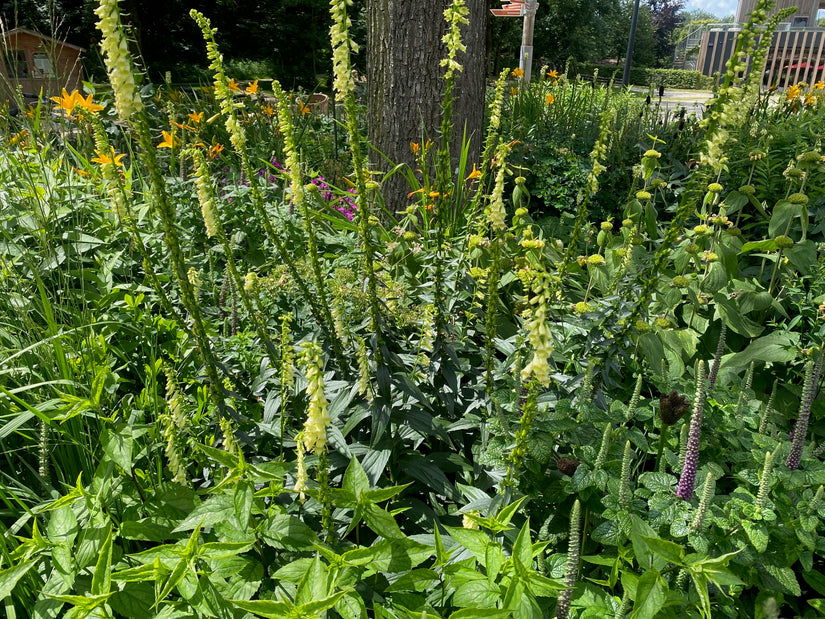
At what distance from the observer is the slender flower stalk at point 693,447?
139 centimetres

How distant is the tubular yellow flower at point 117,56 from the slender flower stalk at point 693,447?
145cm

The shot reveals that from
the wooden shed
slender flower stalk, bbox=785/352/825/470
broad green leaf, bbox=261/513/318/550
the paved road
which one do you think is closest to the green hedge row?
the paved road

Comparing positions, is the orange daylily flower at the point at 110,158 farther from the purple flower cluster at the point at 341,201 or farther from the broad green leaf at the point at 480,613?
the broad green leaf at the point at 480,613

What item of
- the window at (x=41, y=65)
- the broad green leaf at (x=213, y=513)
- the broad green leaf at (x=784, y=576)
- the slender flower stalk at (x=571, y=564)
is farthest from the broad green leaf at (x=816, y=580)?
the window at (x=41, y=65)

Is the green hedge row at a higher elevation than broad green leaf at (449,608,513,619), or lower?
higher

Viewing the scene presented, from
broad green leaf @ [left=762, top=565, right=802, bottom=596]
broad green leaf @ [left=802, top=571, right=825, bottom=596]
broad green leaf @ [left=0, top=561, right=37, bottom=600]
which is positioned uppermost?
broad green leaf @ [left=0, top=561, right=37, bottom=600]

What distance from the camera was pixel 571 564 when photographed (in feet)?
3.91

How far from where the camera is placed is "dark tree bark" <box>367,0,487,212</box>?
3.52 metres

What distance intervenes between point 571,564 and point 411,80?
313 centimetres

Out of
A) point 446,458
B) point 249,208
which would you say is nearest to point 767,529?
point 446,458

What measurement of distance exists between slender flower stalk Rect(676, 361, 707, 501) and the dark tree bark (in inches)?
95.7

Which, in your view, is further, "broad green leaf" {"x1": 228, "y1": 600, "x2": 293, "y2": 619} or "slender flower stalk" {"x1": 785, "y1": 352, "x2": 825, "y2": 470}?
"slender flower stalk" {"x1": 785, "y1": 352, "x2": 825, "y2": 470}

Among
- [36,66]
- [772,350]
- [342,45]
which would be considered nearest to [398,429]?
[342,45]

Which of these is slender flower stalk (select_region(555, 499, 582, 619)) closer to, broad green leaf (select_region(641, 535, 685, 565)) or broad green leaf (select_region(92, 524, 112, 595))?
broad green leaf (select_region(641, 535, 685, 565))
